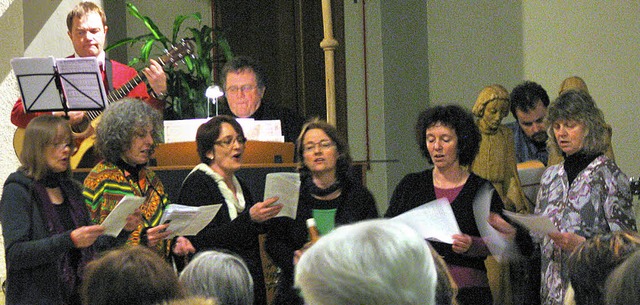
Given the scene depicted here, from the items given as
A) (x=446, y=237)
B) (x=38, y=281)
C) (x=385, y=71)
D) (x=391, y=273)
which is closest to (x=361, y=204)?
(x=446, y=237)

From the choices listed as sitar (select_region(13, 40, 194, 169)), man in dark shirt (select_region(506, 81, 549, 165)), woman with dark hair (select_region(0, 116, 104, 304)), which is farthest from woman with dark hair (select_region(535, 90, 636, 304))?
sitar (select_region(13, 40, 194, 169))

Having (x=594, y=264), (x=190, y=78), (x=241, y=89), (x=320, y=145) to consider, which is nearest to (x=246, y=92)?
(x=241, y=89)

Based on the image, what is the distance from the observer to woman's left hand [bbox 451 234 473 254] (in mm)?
3873

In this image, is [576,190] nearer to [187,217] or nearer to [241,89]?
Result: [187,217]

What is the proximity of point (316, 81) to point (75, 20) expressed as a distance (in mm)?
2688

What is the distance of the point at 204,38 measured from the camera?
24.3 ft

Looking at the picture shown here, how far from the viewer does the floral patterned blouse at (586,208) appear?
13.4 ft

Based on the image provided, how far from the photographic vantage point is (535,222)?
12.7ft

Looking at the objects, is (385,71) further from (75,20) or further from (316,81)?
(75,20)

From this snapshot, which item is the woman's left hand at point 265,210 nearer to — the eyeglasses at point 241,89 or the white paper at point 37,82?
the white paper at point 37,82

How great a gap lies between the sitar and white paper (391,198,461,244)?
210cm

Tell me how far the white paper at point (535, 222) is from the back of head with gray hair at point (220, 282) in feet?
5.04

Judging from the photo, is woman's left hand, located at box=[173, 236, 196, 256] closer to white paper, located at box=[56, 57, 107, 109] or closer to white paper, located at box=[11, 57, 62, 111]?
white paper, located at box=[56, 57, 107, 109]

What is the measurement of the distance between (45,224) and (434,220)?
150cm
